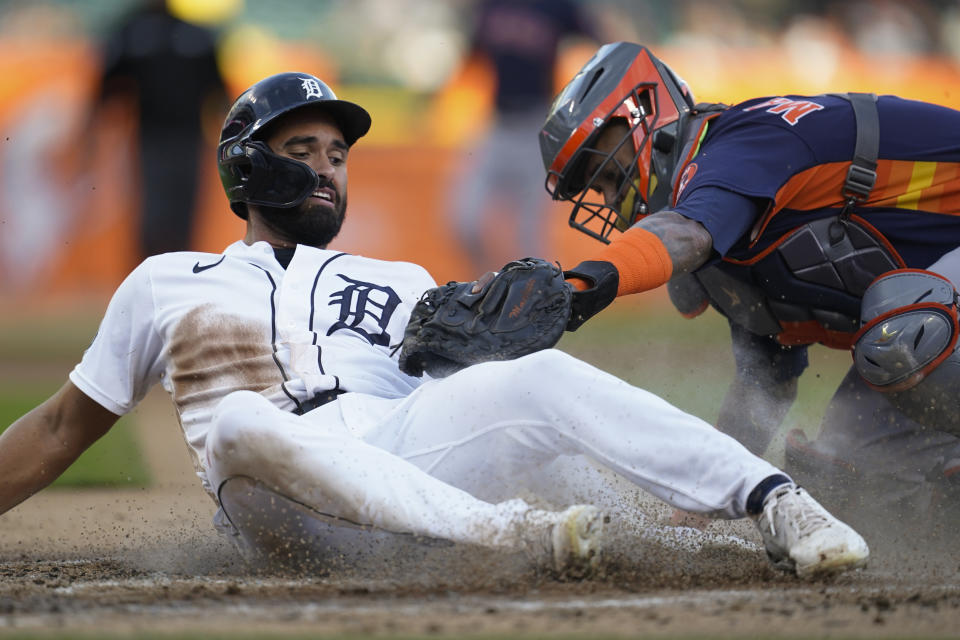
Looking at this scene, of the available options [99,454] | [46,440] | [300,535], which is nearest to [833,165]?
[300,535]

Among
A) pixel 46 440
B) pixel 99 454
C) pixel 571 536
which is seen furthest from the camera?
pixel 99 454

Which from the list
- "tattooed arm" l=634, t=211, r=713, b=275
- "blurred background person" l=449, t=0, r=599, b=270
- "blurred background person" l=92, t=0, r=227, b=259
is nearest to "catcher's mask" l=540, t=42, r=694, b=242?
"tattooed arm" l=634, t=211, r=713, b=275

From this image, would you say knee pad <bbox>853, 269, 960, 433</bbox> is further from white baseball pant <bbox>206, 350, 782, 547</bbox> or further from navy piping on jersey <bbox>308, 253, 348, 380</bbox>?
navy piping on jersey <bbox>308, 253, 348, 380</bbox>

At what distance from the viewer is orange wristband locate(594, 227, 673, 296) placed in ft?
12.3

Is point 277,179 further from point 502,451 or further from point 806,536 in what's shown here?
point 806,536

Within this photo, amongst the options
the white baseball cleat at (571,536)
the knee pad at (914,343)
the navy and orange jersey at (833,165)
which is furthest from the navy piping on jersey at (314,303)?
the knee pad at (914,343)

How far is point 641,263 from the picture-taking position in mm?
3764

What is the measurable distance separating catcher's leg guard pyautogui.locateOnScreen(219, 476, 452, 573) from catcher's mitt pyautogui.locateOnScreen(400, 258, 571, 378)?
2.06 feet

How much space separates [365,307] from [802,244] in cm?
155

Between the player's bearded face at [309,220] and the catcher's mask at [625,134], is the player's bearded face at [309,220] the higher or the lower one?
the lower one

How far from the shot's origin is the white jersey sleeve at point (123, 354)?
4.20 metres

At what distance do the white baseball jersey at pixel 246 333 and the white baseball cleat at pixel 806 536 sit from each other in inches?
56.1

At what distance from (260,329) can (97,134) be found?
9.66 m

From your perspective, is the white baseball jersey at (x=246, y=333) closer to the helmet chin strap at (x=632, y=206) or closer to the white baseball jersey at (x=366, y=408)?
the white baseball jersey at (x=366, y=408)
